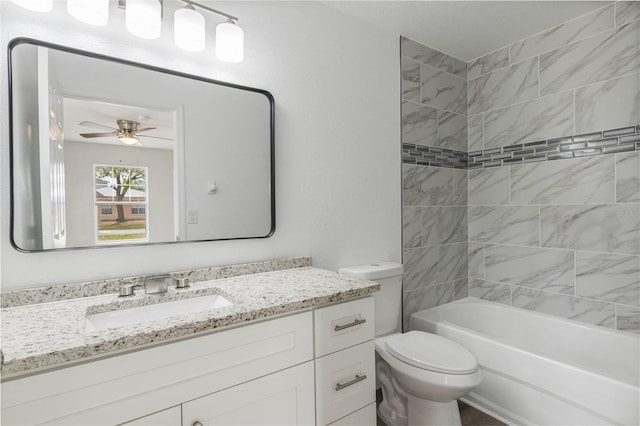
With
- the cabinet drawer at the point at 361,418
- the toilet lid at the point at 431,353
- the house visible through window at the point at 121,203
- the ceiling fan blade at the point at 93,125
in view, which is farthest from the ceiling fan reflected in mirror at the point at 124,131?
the toilet lid at the point at 431,353

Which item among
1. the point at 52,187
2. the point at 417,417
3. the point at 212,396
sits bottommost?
the point at 417,417

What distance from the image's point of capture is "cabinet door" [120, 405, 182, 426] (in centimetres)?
91

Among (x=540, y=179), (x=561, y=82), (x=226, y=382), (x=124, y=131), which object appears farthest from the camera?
(x=540, y=179)

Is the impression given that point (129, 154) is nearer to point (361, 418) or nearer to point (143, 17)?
point (143, 17)

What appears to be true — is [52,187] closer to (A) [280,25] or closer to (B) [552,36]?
(A) [280,25]

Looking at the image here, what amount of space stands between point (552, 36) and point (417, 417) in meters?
2.52

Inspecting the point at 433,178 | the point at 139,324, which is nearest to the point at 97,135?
the point at 139,324

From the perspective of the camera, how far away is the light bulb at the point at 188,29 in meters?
1.42

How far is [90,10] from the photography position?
4.06 feet

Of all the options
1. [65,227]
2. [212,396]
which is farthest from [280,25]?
[212,396]

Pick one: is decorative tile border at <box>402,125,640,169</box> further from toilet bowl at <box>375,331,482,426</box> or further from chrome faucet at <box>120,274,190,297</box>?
chrome faucet at <box>120,274,190,297</box>

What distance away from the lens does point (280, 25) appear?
1796mm

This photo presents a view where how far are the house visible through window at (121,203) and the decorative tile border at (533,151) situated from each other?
1.66 m

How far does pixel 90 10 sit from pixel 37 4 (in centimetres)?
15
